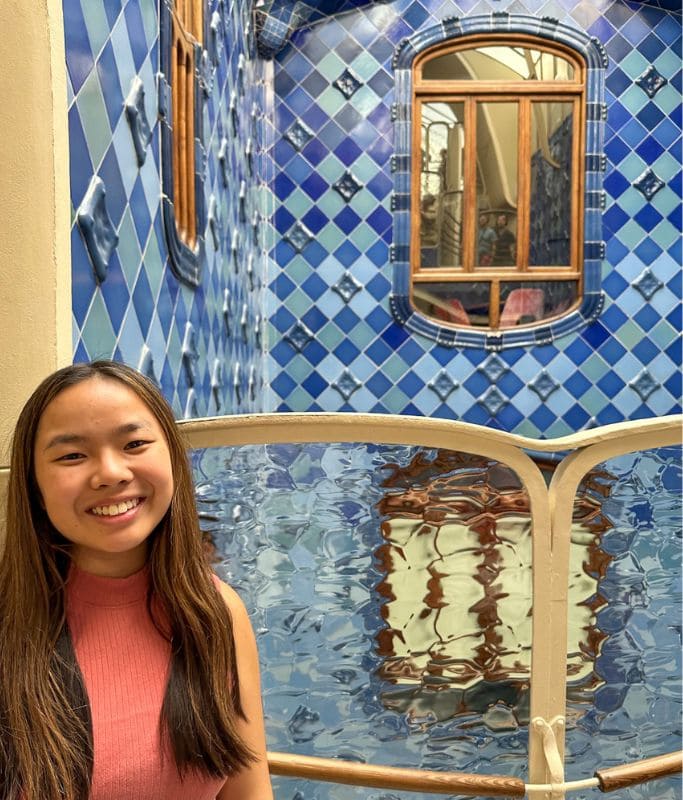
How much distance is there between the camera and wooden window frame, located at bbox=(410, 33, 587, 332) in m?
4.71

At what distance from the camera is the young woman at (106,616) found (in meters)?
0.83

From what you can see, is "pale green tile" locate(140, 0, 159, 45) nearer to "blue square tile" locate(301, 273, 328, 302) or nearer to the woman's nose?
the woman's nose

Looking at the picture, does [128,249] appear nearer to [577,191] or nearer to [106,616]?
[106,616]

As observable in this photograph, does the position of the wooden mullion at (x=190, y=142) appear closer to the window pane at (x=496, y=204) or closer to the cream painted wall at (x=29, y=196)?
the cream painted wall at (x=29, y=196)

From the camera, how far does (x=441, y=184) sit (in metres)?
4.80

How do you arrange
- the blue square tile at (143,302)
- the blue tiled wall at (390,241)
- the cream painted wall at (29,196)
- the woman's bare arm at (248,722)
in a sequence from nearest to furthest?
A: the woman's bare arm at (248,722), the cream painted wall at (29,196), the blue square tile at (143,302), the blue tiled wall at (390,241)

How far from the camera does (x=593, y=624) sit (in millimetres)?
1404

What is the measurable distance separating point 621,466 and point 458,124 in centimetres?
379

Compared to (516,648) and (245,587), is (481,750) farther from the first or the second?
(245,587)

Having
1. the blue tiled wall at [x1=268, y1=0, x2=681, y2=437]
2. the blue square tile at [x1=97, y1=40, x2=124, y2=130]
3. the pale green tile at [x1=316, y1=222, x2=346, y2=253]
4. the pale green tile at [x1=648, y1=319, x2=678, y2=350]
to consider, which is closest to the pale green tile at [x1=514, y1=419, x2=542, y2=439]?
the blue tiled wall at [x1=268, y1=0, x2=681, y2=437]

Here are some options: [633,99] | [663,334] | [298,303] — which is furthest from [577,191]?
[298,303]

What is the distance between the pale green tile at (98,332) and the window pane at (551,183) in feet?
12.1

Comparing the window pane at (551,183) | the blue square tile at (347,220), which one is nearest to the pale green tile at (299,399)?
the blue square tile at (347,220)

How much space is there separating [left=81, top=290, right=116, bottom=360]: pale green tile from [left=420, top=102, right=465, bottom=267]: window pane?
3461 mm
